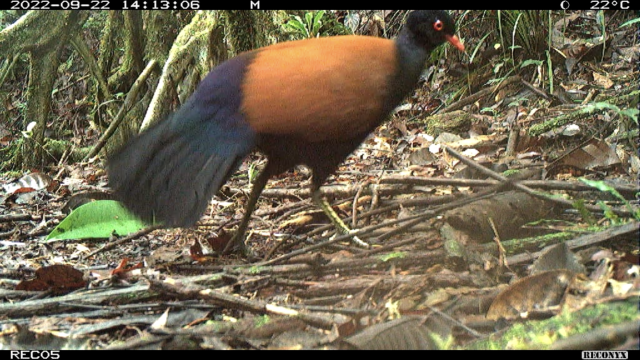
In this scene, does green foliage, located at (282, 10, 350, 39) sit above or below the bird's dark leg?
above

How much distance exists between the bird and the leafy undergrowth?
0.78ft

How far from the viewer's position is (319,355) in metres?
1.00

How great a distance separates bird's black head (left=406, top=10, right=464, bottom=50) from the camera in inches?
74.9

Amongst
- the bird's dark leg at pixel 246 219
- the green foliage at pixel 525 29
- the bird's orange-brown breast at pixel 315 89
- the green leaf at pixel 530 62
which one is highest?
the bird's orange-brown breast at pixel 315 89

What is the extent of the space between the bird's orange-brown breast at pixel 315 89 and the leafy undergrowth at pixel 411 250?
32 centimetres

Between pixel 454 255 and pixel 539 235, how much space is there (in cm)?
25

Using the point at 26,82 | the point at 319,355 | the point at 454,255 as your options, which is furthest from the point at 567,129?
the point at 26,82

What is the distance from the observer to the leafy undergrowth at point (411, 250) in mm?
1103

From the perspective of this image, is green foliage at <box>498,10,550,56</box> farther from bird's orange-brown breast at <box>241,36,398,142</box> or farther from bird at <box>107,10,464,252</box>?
bird's orange-brown breast at <box>241,36,398,142</box>

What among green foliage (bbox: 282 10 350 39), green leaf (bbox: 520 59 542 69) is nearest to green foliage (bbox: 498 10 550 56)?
green leaf (bbox: 520 59 542 69)

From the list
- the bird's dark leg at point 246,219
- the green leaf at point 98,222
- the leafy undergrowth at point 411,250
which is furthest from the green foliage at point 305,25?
the green leaf at point 98,222

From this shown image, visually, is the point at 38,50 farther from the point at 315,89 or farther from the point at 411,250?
the point at 411,250

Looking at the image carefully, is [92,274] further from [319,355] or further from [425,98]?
[425,98]

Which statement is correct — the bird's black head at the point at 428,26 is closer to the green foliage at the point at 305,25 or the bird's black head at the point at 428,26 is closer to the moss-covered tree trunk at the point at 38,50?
the green foliage at the point at 305,25
